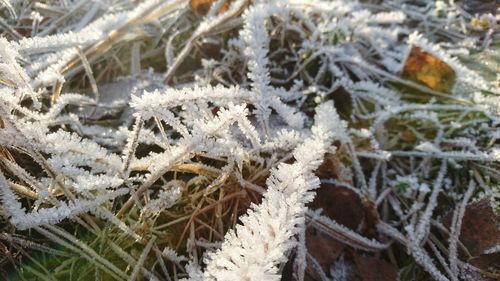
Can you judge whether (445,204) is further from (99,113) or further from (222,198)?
(99,113)

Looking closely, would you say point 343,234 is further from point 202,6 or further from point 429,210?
point 202,6

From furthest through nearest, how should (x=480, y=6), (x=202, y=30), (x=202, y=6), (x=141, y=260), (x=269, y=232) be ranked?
(x=480, y=6)
(x=202, y=6)
(x=202, y=30)
(x=141, y=260)
(x=269, y=232)

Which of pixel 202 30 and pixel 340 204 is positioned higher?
pixel 202 30

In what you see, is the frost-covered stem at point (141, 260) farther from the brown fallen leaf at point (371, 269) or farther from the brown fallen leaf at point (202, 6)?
the brown fallen leaf at point (202, 6)

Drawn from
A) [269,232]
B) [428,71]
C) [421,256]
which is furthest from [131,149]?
[428,71]

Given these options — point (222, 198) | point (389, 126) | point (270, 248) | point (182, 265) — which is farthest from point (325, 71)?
point (270, 248)

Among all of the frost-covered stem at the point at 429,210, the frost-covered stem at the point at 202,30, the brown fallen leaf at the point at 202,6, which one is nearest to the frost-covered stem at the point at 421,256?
the frost-covered stem at the point at 429,210
